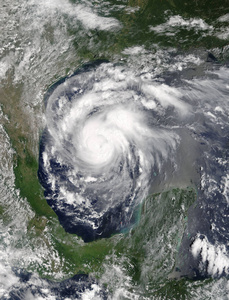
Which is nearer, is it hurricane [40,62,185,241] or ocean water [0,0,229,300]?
ocean water [0,0,229,300]

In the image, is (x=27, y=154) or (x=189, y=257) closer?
(x=189, y=257)

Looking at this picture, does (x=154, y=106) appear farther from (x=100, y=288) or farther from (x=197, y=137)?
(x=100, y=288)

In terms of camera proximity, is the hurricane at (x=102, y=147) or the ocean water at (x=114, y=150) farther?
the hurricane at (x=102, y=147)

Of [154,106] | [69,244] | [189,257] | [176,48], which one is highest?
[176,48]

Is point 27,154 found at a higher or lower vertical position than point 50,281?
higher

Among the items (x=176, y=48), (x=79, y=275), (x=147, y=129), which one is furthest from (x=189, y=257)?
(x=176, y=48)

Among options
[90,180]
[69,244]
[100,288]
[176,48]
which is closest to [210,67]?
[176,48]
